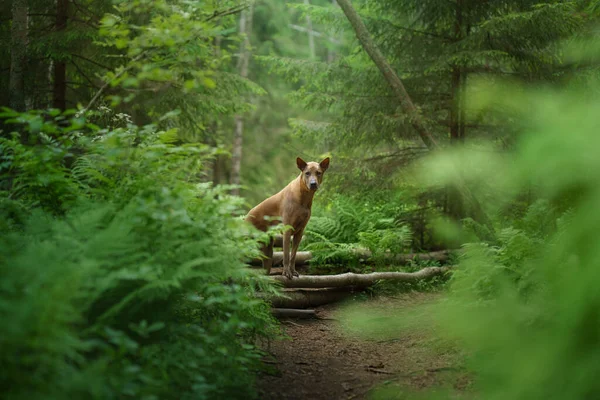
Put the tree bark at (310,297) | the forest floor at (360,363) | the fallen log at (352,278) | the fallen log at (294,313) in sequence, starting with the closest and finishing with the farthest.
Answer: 1. the forest floor at (360,363)
2. the fallen log at (294,313)
3. the tree bark at (310,297)
4. the fallen log at (352,278)

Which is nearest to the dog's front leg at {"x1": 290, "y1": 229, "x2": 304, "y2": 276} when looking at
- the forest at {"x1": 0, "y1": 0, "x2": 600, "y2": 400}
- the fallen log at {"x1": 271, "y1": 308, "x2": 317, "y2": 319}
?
the forest at {"x1": 0, "y1": 0, "x2": 600, "y2": 400}

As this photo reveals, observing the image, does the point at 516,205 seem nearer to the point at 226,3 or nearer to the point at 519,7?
the point at 519,7

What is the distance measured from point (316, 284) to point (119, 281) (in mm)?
4291

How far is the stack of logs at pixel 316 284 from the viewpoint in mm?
7055

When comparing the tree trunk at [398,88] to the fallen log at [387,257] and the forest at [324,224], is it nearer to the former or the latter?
the forest at [324,224]

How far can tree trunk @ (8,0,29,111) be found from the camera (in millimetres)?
7312

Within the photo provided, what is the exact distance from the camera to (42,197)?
14.4 feet

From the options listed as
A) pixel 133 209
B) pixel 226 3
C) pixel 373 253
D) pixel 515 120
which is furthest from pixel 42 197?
pixel 515 120

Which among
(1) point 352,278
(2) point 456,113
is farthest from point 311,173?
(2) point 456,113

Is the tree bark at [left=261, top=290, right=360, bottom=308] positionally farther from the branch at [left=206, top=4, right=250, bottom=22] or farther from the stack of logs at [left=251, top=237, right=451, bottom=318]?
the branch at [left=206, top=4, right=250, bottom=22]

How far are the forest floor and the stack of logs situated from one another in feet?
1.05

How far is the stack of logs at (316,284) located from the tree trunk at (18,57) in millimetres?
4718

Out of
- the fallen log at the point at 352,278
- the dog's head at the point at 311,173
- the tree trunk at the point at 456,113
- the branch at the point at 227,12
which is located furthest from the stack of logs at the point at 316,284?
the branch at the point at 227,12

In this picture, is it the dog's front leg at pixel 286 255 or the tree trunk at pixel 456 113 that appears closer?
the dog's front leg at pixel 286 255
